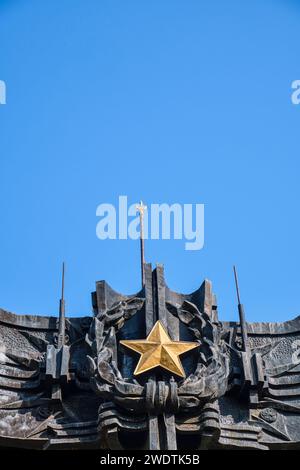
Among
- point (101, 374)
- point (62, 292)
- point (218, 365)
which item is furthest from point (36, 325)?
point (218, 365)

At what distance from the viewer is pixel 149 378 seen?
62.5ft

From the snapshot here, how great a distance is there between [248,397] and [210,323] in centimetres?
178

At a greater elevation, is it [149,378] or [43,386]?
[43,386]

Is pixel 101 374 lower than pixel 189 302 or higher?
lower

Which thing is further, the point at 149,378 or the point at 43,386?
the point at 43,386

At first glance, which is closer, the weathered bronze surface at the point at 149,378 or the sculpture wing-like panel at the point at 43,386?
the weathered bronze surface at the point at 149,378

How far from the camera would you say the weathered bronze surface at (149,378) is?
18.5 metres

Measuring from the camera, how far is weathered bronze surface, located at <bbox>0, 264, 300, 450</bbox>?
1850cm

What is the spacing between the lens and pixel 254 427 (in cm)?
1928

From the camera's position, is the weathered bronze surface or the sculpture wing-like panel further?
the sculpture wing-like panel

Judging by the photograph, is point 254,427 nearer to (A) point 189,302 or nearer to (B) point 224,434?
(B) point 224,434
